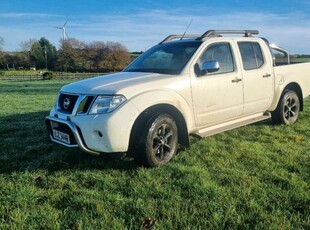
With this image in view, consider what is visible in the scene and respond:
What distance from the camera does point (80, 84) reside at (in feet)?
16.3

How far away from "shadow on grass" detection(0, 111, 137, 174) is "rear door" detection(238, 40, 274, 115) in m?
2.50

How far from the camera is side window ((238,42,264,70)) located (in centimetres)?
630

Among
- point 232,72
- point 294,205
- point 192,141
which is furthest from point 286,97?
point 294,205

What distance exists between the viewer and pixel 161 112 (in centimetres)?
486

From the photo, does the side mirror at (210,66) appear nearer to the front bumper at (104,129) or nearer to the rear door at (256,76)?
the rear door at (256,76)

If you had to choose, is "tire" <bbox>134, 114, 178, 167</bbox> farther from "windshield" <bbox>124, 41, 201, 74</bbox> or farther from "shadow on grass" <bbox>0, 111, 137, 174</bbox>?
"windshield" <bbox>124, 41, 201, 74</bbox>

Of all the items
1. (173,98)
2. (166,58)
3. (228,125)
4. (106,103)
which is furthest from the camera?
(228,125)

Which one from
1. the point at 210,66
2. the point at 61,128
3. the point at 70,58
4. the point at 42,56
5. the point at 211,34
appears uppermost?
the point at 42,56

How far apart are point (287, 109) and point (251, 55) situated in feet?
5.53

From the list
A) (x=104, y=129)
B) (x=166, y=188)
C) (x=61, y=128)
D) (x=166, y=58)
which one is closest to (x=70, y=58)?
(x=166, y=58)

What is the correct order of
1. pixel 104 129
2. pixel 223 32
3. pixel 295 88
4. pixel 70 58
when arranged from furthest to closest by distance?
pixel 70 58, pixel 295 88, pixel 223 32, pixel 104 129

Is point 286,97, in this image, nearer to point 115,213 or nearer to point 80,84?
point 80,84

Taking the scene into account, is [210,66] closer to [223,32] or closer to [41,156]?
[223,32]

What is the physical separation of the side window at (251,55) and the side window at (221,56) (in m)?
0.36
